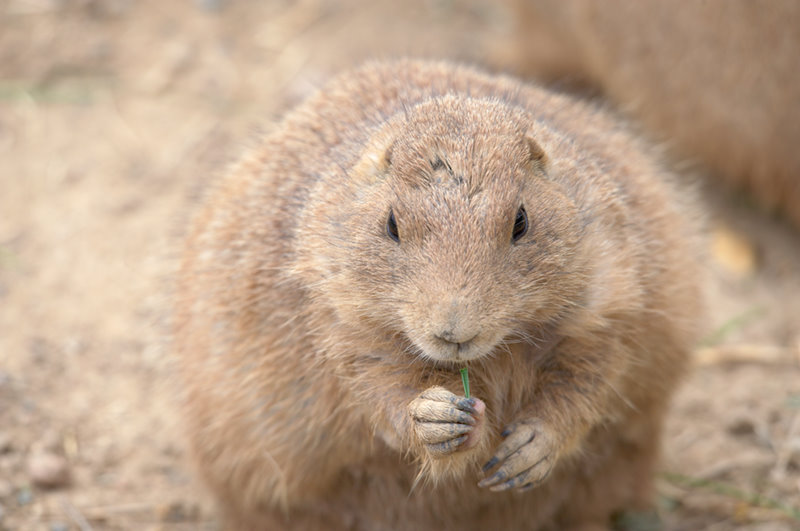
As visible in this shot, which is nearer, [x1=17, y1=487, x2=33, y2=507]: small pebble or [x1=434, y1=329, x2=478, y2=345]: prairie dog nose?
[x1=434, y1=329, x2=478, y2=345]: prairie dog nose

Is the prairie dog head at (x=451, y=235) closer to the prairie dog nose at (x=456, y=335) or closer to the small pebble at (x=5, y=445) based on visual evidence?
the prairie dog nose at (x=456, y=335)

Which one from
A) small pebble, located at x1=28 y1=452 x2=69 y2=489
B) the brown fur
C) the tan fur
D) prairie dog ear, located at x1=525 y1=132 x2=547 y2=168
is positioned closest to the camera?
the brown fur

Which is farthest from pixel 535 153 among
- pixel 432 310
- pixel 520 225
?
pixel 432 310

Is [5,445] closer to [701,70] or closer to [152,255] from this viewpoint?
[152,255]

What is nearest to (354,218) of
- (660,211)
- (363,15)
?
(660,211)

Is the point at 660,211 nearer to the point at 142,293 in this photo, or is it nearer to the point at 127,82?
the point at 142,293

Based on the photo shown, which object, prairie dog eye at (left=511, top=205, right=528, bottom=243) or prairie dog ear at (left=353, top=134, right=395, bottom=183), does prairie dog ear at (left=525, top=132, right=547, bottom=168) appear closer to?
prairie dog eye at (left=511, top=205, right=528, bottom=243)

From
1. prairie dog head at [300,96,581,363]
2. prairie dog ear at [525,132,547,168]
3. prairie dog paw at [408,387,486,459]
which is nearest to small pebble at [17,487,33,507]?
prairie dog head at [300,96,581,363]

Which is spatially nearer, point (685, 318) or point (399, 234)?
point (399, 234)
